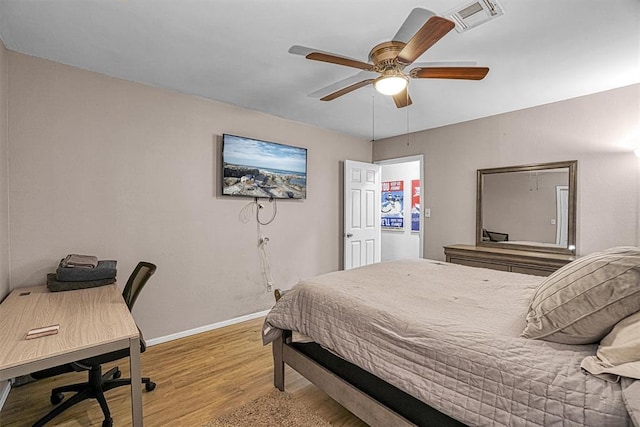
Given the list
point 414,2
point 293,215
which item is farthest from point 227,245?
point 414,2

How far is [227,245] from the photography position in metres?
3.34

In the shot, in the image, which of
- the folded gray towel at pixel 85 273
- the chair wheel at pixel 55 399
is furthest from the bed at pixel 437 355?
the chair wheel at pixel 55 399

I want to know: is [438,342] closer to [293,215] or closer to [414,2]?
[414,2]

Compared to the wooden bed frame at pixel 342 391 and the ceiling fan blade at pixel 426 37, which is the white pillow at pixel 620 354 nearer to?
the wooden bed frame at pixel 342 391

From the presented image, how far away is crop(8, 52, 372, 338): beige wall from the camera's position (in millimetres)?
2268

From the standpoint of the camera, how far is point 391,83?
1923 millimetres

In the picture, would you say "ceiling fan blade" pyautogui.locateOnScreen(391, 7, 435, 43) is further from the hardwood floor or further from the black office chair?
the hardwood floor

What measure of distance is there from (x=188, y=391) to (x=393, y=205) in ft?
15.9

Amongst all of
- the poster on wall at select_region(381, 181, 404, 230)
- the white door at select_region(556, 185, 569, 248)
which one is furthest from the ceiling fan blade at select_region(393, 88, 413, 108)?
the poster on wall at select_region(381, 181, 404, 230)

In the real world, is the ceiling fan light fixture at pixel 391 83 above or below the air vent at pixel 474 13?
below

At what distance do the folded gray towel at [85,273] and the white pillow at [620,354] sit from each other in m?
2.80

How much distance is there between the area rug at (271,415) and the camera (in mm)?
1771

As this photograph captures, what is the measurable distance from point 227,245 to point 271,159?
3.76ft

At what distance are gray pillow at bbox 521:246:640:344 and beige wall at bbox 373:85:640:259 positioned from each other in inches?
92.4
